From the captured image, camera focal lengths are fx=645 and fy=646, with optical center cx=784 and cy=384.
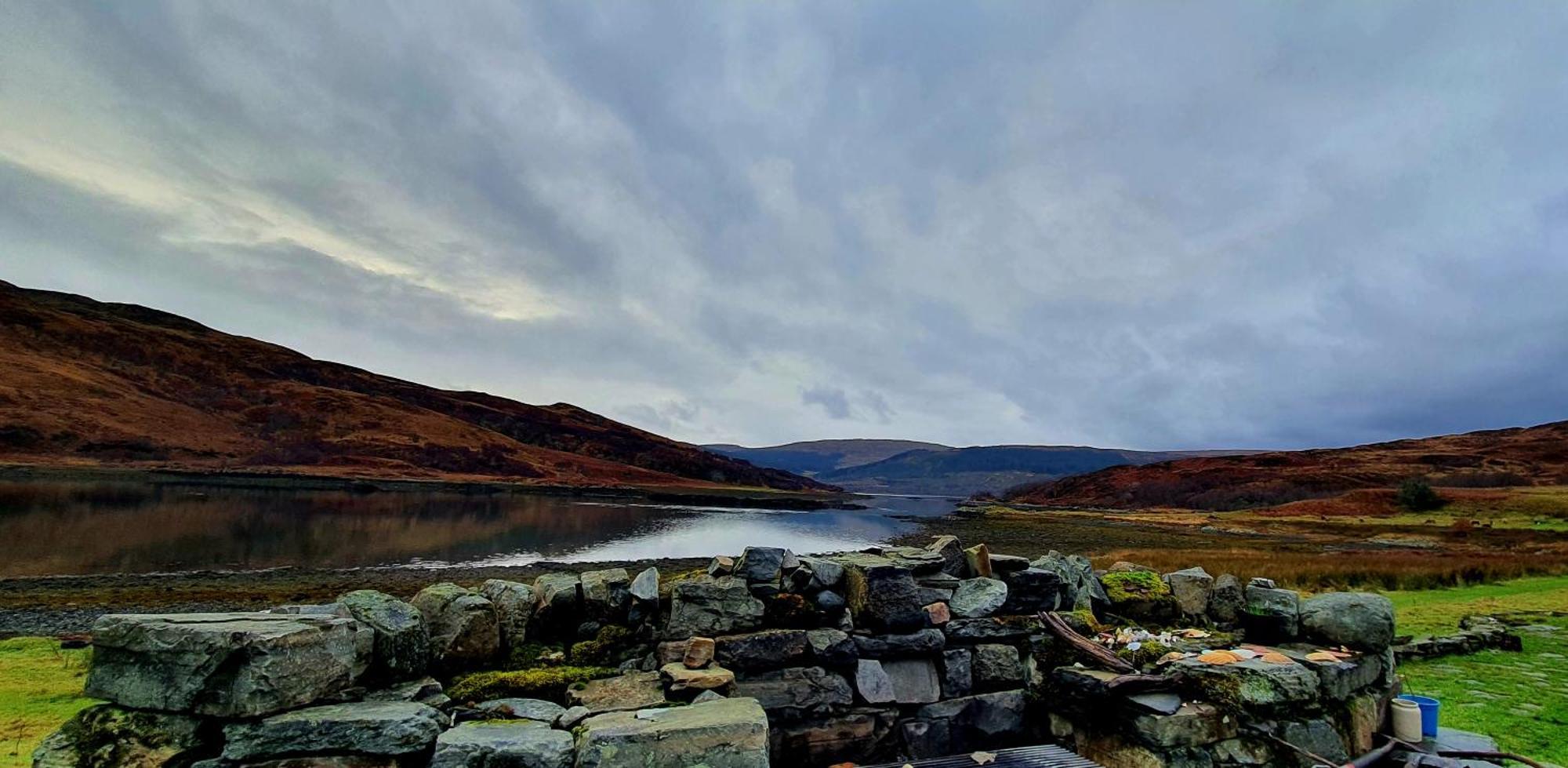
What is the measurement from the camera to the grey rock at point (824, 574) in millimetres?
6324

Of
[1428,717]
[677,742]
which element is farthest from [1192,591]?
[677,742]

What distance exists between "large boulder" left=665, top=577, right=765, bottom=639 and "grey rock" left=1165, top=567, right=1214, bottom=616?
17.2ft

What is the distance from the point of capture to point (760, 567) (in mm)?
6180

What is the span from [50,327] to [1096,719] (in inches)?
6291

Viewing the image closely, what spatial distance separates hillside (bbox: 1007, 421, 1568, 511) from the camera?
276 feet

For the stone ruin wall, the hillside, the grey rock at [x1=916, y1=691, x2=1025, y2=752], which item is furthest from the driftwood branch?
the hillside

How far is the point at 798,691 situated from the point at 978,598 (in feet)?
6.94

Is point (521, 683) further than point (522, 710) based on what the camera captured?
Yes

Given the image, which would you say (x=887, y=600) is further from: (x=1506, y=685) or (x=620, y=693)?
(x=1506, y=685)

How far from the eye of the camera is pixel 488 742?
416cm

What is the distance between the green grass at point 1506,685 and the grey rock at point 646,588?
839 cm

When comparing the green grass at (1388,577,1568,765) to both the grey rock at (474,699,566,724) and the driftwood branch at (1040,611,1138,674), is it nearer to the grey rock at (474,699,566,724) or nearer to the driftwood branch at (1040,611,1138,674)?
the driftwood branch at (1040,611,1138,674)

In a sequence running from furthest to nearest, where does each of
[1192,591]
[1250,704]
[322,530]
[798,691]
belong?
[322,530]
[1192,591]
[798,691]
[1250,704]

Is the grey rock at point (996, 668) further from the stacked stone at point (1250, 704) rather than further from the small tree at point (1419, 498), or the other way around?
the small tree at point (1419, 498)
